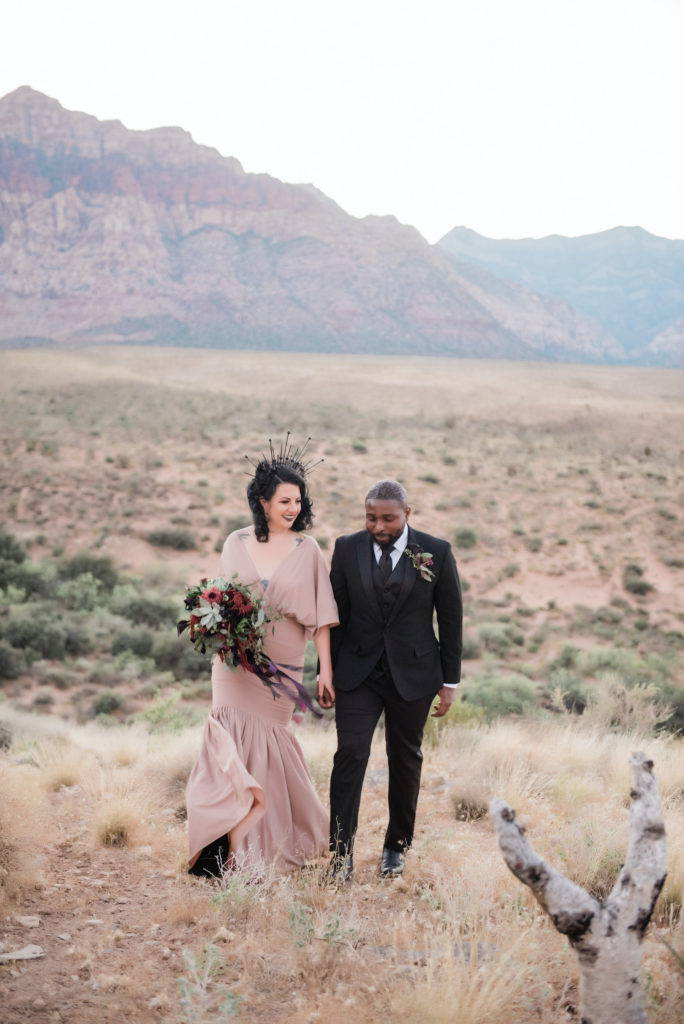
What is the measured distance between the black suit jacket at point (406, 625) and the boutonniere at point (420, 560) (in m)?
0.03

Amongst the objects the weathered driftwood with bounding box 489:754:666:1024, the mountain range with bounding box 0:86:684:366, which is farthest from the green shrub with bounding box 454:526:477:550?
the mountain range with bounding box 0:86:684:366

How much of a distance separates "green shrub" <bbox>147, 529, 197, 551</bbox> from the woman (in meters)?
17.8

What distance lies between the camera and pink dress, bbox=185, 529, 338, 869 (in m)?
4.36

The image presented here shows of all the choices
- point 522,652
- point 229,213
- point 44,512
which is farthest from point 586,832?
point 229,213

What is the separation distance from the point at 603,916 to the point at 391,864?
2009 mm

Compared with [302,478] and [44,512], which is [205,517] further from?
[302,478]

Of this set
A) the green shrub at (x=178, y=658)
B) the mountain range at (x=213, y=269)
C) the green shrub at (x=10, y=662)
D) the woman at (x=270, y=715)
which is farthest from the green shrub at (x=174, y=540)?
the mountain range at (x=213, y=269)

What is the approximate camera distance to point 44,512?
24.5 m

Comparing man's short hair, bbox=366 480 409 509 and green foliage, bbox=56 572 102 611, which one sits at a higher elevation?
man's short hair, bbox=366 480 409 509

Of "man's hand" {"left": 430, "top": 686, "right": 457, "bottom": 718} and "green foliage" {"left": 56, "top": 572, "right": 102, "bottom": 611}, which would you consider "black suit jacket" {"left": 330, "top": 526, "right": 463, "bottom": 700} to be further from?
"green foliage" {"left": 56, "top": 572, "right": 102, "bottom": 611}

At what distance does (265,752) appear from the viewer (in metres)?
4.57

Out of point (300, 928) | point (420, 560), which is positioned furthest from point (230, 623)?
point (300, 928)

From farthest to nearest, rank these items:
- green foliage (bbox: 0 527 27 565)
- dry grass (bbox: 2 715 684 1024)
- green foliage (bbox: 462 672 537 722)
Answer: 1. green foliage (bbox: 0 527 27 565)
2. green foliage (bbox: 462 672 537 722)
3. dry grass (bbox: 2 715 684 1024)

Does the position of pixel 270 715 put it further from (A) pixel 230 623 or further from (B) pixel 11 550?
(B) pixel 11 550
